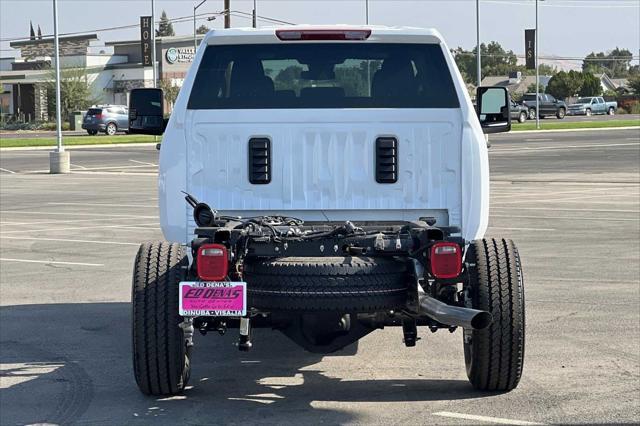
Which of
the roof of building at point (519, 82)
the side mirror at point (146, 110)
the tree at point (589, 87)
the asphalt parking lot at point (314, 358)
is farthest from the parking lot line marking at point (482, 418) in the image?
the roof of building at point (519, 82)

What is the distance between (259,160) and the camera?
280 inches

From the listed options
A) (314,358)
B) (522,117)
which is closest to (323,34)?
(314,358)

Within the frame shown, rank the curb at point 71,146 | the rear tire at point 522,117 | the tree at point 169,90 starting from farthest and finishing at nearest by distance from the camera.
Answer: the tree at point 169,90 → the rear tire at point 522,117 → the curb at point 71,146

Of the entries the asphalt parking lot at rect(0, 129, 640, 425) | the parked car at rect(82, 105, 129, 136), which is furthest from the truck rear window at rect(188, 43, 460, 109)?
the parked car at rect(82, 105, 129, 136)

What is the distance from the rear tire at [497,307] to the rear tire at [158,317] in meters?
1.73

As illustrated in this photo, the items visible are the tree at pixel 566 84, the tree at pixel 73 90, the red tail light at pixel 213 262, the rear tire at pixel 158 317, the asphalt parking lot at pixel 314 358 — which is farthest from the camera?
the tree at pixel 566 84

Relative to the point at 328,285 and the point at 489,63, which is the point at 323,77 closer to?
the point at 328,285

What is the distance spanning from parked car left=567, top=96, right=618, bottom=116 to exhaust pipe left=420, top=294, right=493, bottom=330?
277 feet

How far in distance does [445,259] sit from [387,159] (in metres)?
1.09

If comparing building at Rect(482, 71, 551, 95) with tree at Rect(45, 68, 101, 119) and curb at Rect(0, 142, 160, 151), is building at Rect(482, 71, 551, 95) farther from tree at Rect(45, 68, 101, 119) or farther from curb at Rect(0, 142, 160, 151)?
curb at Rect(0, 142, 160, 151)

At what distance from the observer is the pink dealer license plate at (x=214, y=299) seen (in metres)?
6.18

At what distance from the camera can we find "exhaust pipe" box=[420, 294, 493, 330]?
600cm

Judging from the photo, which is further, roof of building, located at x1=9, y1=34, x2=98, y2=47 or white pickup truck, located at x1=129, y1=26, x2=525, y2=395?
roof of building, located at x1=9, y1=34, x2=98, y2=47

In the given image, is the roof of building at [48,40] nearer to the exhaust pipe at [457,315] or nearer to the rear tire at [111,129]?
the rear tire at [111,129]
